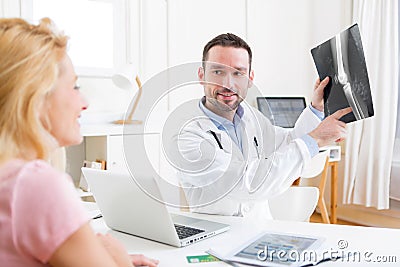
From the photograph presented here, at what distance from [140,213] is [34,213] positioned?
595 mm

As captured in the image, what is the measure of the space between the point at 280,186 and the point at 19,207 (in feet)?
3.43

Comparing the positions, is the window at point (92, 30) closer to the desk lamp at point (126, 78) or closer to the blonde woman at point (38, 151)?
the desk lamp at point (126, 78)

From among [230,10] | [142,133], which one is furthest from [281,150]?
[230,10]

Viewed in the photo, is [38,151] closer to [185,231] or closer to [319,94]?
[185,231]

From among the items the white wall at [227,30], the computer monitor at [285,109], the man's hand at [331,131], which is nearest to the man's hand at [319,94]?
the man's hand at [331,131]

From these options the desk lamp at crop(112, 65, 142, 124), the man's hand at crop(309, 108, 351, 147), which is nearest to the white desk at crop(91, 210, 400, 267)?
the man's hand at crop(309, 108, 351, 147)

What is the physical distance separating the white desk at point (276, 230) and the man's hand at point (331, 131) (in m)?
0.31

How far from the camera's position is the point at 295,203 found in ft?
6.50

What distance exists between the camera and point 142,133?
2846mm

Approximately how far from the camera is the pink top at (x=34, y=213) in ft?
2.23

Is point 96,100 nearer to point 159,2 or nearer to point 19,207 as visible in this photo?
point 159,2

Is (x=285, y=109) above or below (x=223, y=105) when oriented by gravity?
below

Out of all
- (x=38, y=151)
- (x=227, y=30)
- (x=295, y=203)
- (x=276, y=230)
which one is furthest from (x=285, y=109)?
(x=38, y=151)

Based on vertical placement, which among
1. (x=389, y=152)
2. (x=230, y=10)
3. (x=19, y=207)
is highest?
(x=230, y=10)
